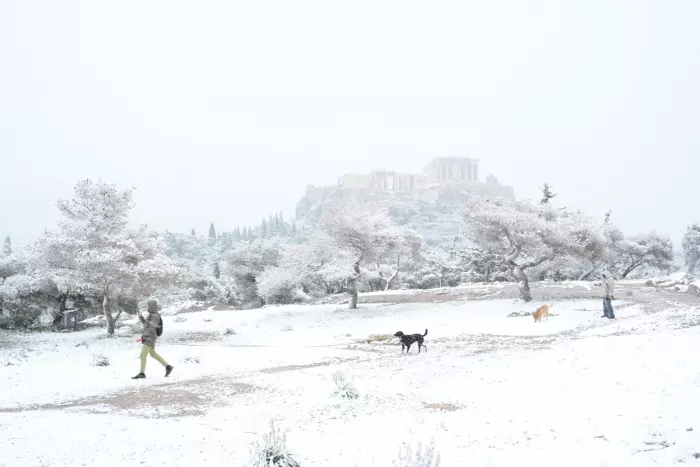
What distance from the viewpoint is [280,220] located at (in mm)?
185000

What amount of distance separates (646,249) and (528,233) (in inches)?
1154

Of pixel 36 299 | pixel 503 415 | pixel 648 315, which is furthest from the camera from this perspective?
pixel 36 299

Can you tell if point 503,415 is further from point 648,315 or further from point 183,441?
point 648,315

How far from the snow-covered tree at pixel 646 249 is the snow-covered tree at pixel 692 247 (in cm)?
150

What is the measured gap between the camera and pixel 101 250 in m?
22.9

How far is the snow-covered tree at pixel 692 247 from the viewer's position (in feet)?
160

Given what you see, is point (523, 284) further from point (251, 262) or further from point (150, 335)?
point (251, 262)

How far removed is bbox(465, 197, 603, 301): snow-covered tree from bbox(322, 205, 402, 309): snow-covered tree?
5.44 m

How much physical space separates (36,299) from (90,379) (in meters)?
19.8

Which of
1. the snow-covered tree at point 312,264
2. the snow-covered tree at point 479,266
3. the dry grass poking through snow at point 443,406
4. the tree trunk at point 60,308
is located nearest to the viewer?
the dry grass poking through snow at point 443,406

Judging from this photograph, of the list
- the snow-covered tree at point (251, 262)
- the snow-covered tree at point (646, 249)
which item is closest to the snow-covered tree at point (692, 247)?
the snow-covered tree at point (646, 249)

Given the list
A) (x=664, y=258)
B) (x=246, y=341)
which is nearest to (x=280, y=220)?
(x=664, y=258)

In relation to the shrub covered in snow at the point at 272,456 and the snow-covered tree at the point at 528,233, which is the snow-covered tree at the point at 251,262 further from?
the shrub covered in snow at the point at 272,456

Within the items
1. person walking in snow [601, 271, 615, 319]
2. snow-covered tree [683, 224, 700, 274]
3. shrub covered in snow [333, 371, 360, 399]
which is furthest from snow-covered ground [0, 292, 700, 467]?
snow-covered tree [683, 224, 700, 274]
